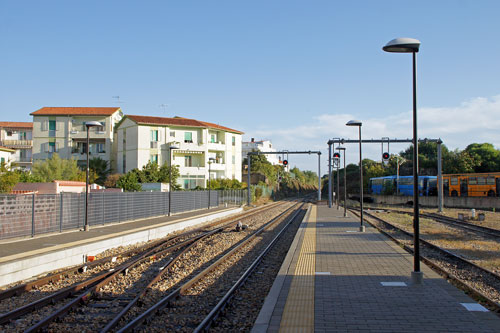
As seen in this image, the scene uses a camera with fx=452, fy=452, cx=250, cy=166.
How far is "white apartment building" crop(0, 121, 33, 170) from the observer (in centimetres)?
6247

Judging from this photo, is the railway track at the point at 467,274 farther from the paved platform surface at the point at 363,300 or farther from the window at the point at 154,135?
the window at the point at 154,135

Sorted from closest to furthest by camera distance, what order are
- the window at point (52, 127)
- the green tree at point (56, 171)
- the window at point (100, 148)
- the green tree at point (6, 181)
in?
the green tree at point (6, 181) < the green tree at point (56, 171) < the window at point (52, 127) < the window at point (100, 148)

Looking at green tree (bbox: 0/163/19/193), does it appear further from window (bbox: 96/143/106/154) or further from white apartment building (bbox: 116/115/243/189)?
window (bbox: 96/143/106/154)

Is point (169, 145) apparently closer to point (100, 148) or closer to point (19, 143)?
point (100, 148)

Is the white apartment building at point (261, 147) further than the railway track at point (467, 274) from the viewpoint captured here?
Yes

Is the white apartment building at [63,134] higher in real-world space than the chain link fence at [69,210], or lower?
higher

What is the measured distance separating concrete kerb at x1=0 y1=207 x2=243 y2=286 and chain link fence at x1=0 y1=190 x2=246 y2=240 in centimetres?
253

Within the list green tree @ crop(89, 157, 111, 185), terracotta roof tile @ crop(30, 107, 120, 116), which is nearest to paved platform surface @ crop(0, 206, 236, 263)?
green tree @ crop(89, 157, 111, 185)

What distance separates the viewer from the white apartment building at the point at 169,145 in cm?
5506

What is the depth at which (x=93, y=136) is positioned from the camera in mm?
58469

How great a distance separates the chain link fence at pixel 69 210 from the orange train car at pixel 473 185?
3045 centimetres

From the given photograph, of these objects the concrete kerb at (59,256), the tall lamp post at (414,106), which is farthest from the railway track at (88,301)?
the tall lamp post at (414,106)

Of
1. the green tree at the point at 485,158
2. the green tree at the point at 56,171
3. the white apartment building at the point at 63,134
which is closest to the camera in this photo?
the green tree at the point at 56,171

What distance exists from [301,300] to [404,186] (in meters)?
53.5
